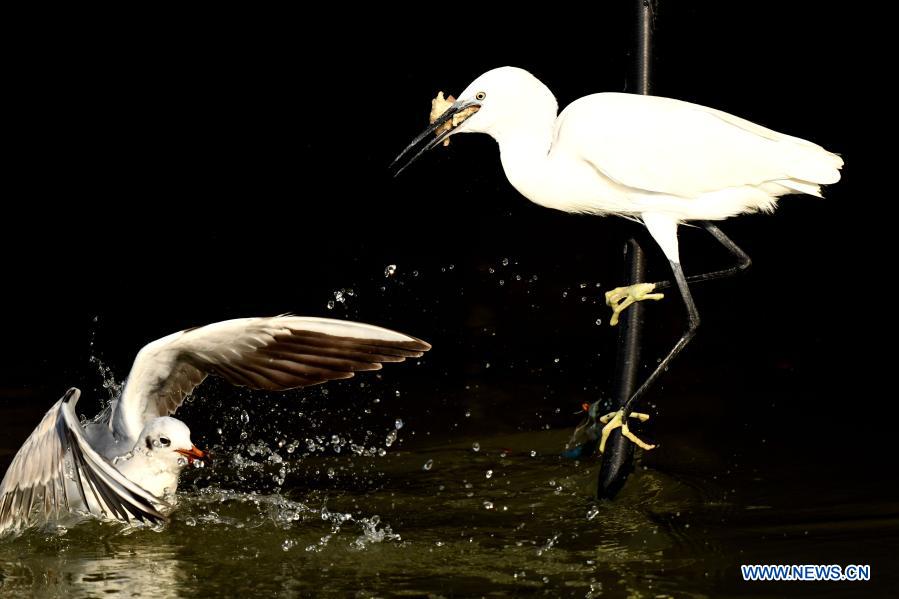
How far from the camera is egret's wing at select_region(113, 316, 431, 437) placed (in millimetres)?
3852

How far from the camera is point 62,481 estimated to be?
12.8 ft

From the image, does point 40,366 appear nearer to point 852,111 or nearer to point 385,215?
point 385,215

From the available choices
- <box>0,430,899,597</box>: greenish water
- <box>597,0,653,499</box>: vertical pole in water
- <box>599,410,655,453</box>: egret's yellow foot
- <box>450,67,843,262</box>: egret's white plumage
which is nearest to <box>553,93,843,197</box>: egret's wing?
<box>450,67,843,262</box>: egret's white plumage

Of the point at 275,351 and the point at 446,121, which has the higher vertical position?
the point at 446,121

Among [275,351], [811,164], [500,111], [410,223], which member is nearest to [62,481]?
[275,351]

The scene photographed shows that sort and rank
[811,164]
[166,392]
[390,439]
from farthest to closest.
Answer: [390,439], [166,392], [811,164]

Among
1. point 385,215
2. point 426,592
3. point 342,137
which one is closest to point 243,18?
point 342,137

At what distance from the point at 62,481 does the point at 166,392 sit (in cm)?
48

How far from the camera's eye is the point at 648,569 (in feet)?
11.1

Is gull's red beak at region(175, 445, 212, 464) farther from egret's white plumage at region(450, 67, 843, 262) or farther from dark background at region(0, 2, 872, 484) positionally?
egret's white plumage at region(450, 67, 843, 262)

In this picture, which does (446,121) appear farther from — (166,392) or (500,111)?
(166,392)

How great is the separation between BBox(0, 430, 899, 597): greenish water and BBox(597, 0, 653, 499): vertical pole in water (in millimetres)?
117

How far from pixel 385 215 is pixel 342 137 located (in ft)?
2.62

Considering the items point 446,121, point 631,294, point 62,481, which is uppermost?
point 446,121
